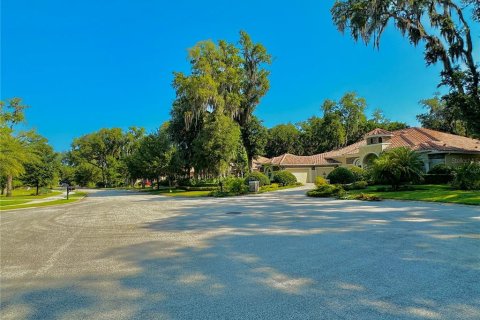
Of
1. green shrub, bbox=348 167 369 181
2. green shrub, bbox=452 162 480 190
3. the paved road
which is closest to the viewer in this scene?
the paved road

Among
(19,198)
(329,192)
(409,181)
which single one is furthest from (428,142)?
(19,198)

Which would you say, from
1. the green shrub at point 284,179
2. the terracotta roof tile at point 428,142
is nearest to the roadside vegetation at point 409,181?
the terracotta roof tile at point 428,142

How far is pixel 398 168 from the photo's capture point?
775 inches

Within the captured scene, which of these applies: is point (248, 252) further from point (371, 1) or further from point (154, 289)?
point (371, 1)

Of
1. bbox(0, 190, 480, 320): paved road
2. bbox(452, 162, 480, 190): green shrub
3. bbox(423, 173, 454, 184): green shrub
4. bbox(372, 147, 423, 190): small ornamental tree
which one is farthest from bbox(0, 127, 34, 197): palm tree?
bbox(452, 162, 480, 190): green shrub

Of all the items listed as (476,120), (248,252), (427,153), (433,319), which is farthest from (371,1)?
(433,319)

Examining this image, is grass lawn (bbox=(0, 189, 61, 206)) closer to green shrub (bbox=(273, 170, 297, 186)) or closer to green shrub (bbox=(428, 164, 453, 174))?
green shrub (bbox=(273, 170, 297, 186))

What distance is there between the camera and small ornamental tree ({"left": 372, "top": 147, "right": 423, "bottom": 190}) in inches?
776

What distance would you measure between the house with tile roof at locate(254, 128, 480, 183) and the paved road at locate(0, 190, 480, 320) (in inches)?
881

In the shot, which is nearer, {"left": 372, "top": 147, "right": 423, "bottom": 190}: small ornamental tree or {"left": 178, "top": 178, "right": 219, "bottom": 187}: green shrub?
{"left": 372, "top": 147, "right": 423, "bottom": 190}: small ornamental tree

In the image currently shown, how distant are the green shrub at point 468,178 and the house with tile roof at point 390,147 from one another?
8.98 meters

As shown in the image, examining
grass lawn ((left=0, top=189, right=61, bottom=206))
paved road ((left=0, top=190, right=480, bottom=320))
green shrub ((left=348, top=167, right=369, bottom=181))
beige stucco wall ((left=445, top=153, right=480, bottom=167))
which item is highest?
beige stucco wall ((left=445, top=153, right=480, bottom=167))

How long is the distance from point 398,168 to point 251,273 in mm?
18262

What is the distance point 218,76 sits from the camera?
123 ft
